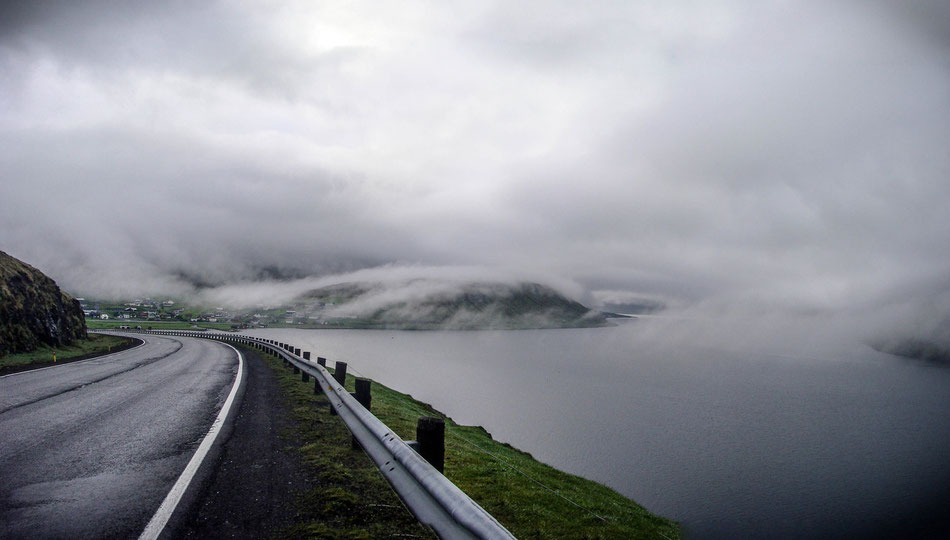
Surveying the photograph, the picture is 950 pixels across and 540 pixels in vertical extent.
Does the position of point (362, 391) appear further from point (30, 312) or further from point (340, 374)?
point (30, 312)

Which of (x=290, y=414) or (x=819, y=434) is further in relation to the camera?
(x=819, y=434)

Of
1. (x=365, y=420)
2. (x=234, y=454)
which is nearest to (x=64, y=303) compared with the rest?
(x=234, y=454)

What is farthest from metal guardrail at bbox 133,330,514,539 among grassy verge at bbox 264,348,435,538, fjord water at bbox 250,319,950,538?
fjord water at bbox 250,319,950,538

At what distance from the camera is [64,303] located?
4272 cm

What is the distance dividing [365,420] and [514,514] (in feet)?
14.0

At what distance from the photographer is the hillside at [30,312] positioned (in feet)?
96.6

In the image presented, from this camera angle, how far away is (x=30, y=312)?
33.1m

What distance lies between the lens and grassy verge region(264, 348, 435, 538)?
4383 millimetres

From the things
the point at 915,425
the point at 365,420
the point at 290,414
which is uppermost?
the point at 365,420

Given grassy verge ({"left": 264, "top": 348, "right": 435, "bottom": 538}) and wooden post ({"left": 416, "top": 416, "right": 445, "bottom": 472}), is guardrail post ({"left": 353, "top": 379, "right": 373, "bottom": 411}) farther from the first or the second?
wooden post ({"left": 416, "top": 416, "right": 445, "bottom": 472})

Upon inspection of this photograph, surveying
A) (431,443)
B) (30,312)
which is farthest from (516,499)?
(30,312)

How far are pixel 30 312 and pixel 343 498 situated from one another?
143 ft

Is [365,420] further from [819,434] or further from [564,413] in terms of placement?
[819,434]

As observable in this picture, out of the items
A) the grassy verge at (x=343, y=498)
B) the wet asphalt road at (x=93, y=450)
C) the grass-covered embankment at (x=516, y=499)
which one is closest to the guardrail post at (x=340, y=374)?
the grass-covered embankment at (x=516, y=499)
